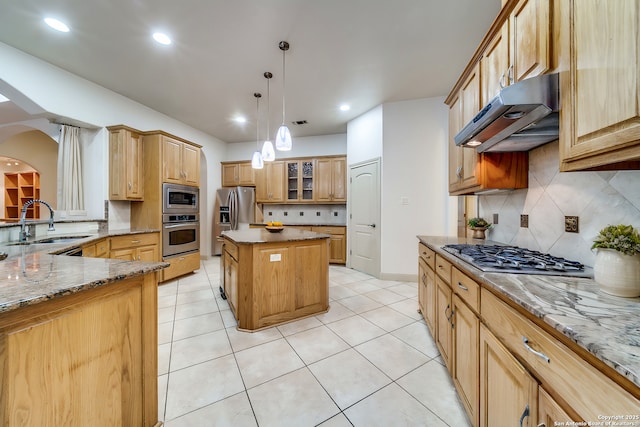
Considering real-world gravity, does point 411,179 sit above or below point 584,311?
above

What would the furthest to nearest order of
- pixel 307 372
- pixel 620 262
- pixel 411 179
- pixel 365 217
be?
pixel 365 217 < pixel 411 179 < pixel 307 372 < pixel 620 262

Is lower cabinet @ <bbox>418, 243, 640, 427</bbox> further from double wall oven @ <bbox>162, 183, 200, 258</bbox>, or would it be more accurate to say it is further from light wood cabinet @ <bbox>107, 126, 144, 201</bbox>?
light wood cabinet @ <bbox>107, 126, 144, 201</bbox>

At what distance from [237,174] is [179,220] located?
204 cm

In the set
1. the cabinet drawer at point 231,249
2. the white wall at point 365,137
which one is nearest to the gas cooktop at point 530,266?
the cabinet drawer at point 231,249

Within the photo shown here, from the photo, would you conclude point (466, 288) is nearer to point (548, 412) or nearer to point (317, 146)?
point (548, 412)

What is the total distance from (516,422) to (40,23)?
170 inches

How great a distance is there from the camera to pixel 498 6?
6.40 feet

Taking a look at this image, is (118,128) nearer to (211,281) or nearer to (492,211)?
(211,281)

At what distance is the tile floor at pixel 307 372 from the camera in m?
1.31

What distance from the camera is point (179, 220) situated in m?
3.82

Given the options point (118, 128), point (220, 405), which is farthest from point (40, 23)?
point (220, 405)

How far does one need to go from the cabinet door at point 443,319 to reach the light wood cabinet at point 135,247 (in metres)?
3.68

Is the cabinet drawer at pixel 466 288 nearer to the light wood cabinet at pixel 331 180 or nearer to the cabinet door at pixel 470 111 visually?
the cabinet door at pixel 470 111

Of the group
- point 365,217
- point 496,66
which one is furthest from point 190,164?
point 496,66
